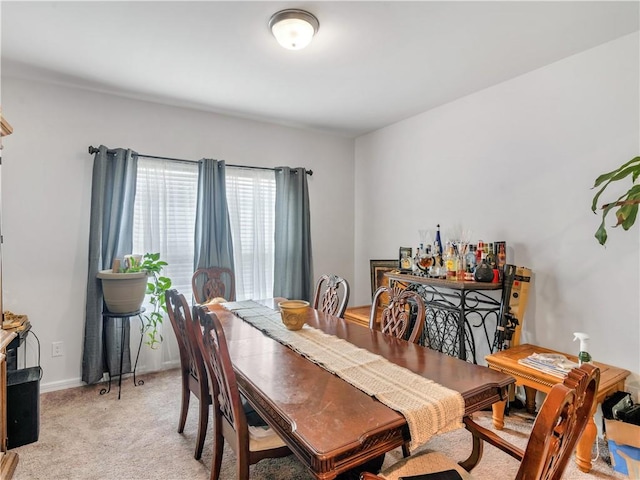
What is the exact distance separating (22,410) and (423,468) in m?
2.39

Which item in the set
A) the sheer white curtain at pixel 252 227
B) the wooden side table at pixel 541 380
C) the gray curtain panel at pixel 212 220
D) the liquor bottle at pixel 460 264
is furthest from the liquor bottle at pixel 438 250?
the gray curtain panel at pixel 212 220

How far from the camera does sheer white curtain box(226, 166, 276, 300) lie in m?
3.70

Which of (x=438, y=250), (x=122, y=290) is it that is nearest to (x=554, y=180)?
(x=438, y=250)

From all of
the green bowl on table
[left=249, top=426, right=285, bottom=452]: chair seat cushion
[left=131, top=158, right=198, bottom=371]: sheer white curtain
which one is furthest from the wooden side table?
[left=131, top=158, right=198, bottom=371]: sheer white curtain

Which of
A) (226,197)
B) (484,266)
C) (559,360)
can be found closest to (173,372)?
(226,197)

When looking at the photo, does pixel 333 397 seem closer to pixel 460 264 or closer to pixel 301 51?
pixel 460 264

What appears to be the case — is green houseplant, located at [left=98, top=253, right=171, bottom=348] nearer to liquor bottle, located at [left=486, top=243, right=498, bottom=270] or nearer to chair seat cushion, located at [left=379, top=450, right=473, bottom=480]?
chair seat cushion, located at [left=379, top=450, right=473, bottom=480]

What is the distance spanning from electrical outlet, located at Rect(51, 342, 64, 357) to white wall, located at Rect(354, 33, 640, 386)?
3.45 m

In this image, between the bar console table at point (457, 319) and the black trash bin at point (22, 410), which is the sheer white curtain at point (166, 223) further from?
the bar console table at point (457, 319)

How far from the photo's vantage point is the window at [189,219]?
3258 millimetres

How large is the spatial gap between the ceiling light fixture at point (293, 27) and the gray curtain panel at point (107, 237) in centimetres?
185

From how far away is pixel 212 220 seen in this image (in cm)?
347

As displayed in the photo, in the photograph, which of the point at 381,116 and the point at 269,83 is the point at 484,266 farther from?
the point at 269,83

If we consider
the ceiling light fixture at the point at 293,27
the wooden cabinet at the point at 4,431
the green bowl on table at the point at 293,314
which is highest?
the ceiling light fixture at the point at 293,27
